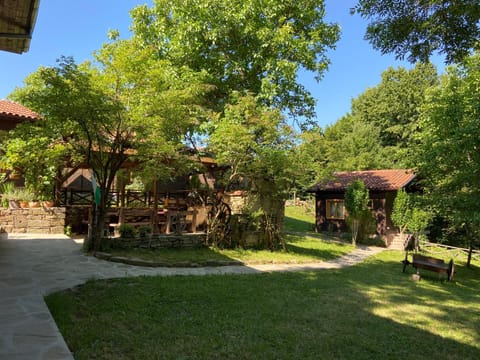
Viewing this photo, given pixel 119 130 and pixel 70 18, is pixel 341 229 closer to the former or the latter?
pixel 119 130

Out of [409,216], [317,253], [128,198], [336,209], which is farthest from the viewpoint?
[336,209]

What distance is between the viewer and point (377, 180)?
1914cm

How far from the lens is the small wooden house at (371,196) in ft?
59.1

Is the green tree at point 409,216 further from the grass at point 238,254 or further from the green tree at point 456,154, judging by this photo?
the grass at point 238,254

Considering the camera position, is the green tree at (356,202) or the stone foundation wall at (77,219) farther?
the green tree at (356,202)

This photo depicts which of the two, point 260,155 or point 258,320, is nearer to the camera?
point 258,320

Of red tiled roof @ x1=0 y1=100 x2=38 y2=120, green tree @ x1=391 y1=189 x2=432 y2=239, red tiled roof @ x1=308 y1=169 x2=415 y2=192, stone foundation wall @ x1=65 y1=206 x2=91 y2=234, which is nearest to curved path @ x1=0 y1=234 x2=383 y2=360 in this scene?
stone foundation wall @ x1=65 y1=206 x2=91 y2=234

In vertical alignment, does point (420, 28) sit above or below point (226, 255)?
above

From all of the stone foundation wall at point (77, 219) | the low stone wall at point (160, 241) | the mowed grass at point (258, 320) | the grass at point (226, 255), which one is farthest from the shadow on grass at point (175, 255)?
the stone foundation wall at point (77, 219)

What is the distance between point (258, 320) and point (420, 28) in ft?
13.2

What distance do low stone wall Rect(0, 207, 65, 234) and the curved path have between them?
16.9 inches

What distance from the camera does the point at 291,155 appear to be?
10094 mm

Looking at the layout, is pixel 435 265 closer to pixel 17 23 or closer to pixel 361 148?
pixel 17 23

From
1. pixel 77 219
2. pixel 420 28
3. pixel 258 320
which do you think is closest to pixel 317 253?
pixel 258 320
